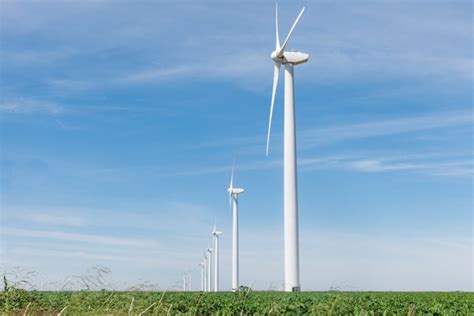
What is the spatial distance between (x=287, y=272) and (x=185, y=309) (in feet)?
67.1

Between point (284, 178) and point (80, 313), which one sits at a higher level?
point (284, 178)

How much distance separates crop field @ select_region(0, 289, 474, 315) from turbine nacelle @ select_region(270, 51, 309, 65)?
24.4 meters

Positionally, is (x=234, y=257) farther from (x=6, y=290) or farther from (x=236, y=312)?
(x=236, y=312)

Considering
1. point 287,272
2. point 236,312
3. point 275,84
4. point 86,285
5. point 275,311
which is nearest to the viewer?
point 275,311

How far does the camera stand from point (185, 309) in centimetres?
1934

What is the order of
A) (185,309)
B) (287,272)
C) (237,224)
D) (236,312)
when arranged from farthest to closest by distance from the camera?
1. (237,224)
2. (287,272)
3. (185,309)
4. (236,312)

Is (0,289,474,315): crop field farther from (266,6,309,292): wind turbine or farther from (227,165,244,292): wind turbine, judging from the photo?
(227,165,244,292): wind turbine

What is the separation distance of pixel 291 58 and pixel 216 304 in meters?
27.7

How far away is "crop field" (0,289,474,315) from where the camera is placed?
1560 cm

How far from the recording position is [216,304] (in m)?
19.2

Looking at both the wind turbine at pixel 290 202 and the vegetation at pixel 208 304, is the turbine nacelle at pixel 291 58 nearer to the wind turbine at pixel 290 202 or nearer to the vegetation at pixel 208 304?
the wind turbine at pixel 290 202

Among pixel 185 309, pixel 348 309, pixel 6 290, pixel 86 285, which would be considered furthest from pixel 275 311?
pixel 6 290

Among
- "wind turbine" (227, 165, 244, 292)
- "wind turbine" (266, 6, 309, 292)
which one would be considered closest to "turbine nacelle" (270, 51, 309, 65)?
"wind turbine" (266, 6, 309, 292)

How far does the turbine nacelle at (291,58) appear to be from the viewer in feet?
145
